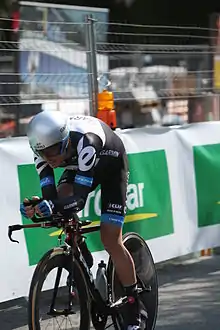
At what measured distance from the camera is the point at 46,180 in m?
4.96

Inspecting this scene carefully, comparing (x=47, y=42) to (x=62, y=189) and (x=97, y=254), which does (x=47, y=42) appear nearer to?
(x=97, y=254)

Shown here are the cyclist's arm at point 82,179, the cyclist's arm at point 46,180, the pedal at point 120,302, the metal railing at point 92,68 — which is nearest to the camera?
the cyclist's arm at point 82,179

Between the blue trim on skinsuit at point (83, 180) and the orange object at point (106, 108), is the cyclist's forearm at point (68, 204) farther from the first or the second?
the orange object at point (106, 108)

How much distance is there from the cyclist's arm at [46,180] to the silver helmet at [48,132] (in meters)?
0.33

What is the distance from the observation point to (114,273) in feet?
17.2

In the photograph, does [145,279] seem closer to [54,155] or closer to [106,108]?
[54,155]

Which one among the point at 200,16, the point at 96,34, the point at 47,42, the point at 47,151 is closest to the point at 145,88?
the point at 47,42

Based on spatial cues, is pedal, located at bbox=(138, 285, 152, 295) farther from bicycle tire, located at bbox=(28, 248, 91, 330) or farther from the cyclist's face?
the cyclist's face

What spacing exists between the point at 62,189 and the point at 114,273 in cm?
70

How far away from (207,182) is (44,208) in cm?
370

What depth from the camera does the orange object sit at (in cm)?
721

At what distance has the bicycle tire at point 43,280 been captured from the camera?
4652mm

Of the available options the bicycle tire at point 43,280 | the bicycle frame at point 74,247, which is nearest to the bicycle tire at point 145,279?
the bicycle frame at point 74,247

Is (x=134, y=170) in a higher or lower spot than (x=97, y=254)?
higher
